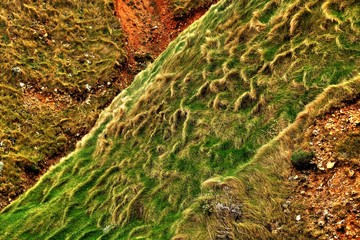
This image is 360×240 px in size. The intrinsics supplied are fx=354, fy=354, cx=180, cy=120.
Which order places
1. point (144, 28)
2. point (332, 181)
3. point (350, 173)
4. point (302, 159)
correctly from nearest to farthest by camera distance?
point (350, 173)
point (332, 181)
point (302, 159)
point (144, 28)

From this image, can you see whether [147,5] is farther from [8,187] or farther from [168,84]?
[8,187]

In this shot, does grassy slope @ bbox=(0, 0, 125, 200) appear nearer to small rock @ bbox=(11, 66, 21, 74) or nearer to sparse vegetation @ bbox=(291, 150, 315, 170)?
small rock @ bbox=(11, 66, 21, 74)

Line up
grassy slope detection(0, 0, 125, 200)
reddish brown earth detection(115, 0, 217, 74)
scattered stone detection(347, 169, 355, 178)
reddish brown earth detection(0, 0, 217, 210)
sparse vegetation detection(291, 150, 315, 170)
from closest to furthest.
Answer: scattered stone detection(347, 169, 355, 178)
sparse vegetation detection(291, 150, 315, 170)
grassy slope detection(0, 0, 125, 200)
reddish brown earth detection(0, 0, 217, 210)
reddish brown earth detection(115, 0, 217, 74)

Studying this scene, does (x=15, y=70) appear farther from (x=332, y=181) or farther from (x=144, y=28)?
(x=332, y=181)

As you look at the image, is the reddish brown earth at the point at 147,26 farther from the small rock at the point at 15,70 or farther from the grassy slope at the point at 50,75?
the small rock at the point at 15,70

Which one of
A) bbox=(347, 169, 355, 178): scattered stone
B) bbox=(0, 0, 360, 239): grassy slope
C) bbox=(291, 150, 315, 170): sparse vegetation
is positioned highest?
bbox=(0, 0, 360, 239): grassy slope

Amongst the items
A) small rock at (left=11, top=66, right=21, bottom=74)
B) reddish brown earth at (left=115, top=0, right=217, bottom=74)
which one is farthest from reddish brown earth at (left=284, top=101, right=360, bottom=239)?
small rock at (left=11, top=66, right=21, bottom=74)

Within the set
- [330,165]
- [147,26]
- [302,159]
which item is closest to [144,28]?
[147,26]
